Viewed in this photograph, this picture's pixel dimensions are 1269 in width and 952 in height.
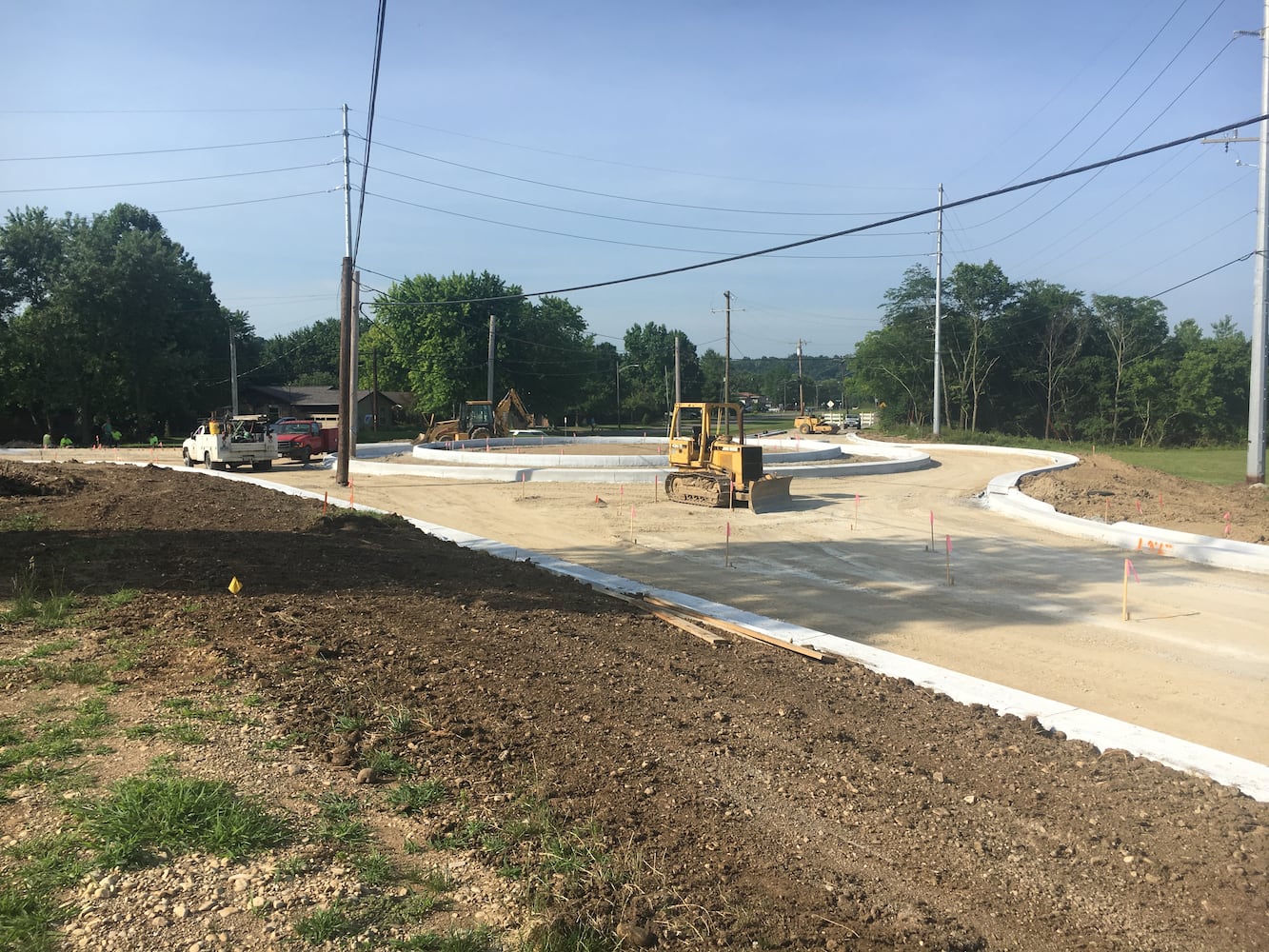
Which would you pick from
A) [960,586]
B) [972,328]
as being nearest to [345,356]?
[960,586]

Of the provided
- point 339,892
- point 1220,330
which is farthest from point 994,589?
point 1220,330

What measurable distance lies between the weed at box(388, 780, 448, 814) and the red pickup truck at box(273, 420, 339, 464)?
32124 millimetres

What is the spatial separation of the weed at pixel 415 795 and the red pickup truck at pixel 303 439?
3212 centimetres

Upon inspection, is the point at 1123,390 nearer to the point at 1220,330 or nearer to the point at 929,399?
the point at 929,399

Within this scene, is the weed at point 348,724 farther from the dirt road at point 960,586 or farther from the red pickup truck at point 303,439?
the red pickup truck at point 303,439

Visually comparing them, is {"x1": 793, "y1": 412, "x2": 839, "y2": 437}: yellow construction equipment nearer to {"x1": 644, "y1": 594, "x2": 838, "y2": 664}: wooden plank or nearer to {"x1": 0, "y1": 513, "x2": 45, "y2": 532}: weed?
{"x1": 0, "y1": 513, "x2": 45, "y2": 532}: weed

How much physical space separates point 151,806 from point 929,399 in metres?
76.4

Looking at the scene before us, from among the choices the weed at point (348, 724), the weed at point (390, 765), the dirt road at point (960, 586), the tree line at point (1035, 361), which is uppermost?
the tree line at point (1035, 361)

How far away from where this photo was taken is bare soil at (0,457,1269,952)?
3.64 m

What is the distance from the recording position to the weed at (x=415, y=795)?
4316mm

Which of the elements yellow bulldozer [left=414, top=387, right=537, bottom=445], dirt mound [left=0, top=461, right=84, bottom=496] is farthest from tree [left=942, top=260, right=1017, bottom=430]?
dirt mound [left=0, top=461, right=84, bottom=496]

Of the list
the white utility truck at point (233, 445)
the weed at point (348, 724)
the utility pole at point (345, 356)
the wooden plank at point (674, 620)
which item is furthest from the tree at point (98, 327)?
the weed at point (348, 724)

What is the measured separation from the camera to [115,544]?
1105 cm

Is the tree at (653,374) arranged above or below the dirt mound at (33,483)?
above
